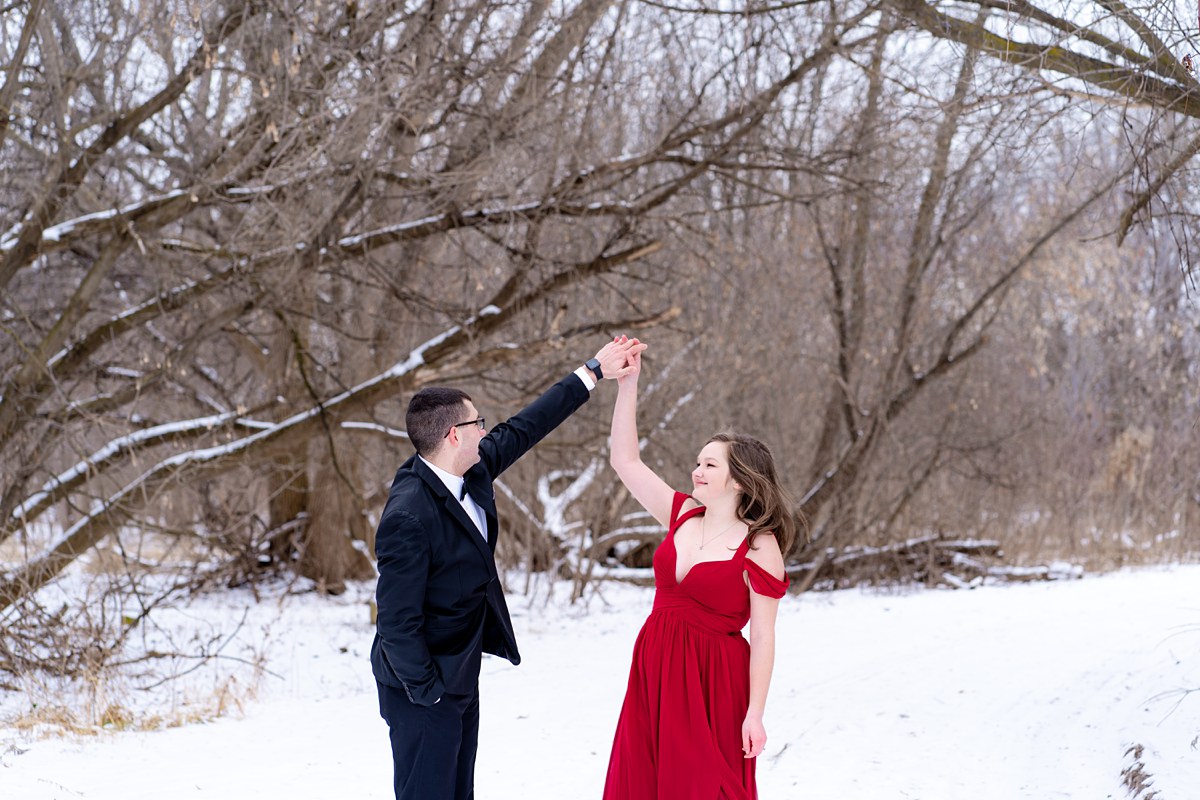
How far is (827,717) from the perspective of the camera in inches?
263

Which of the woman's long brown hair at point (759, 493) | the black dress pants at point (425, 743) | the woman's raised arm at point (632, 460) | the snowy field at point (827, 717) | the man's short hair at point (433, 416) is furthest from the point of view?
the snowy field at point (827, 717)

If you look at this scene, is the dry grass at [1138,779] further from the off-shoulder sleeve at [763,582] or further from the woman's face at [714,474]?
the woman's face at [714,474]

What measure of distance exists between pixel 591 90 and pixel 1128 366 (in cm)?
1272

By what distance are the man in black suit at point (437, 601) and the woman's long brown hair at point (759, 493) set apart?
793 mm

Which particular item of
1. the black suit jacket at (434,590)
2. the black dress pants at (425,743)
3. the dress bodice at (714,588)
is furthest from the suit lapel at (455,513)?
the dress bodice at (714,588)

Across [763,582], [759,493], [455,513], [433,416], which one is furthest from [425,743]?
[759,493]

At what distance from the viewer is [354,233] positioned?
32.1ft

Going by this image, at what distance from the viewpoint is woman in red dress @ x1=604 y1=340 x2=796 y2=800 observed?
3.46 meters

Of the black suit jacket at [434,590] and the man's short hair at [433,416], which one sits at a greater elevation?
the man's short hair at [433,416]

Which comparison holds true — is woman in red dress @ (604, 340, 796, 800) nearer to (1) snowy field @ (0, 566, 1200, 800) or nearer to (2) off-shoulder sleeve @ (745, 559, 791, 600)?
(2) off-shoulder sleeve @ (745, 559, 791, 600)

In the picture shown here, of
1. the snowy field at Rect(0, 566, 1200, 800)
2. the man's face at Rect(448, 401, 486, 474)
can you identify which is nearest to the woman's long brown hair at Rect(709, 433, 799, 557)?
the man's face at Rect(448, 401, 486, 474)

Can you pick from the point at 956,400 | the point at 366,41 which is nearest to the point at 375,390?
the point at 366,41

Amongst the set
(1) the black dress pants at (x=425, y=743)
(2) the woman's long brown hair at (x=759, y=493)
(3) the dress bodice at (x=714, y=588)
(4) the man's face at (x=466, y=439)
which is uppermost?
(4) the man's face at (x=466, y=439)

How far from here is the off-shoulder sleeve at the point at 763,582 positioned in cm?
343
